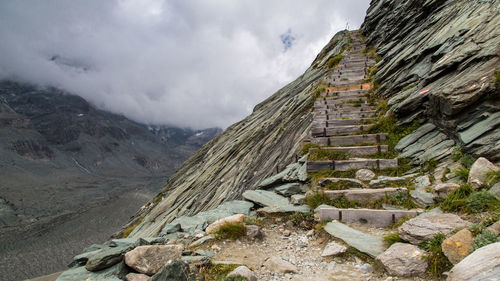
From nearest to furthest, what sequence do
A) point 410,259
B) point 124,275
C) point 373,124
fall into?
1. point 410,259
2. point 124,275
3. point 373,124

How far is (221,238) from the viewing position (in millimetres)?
7625

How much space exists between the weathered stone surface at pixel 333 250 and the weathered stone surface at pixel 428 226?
1.29m

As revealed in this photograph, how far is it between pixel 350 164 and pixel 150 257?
24.8 feet

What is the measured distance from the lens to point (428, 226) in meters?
5.63

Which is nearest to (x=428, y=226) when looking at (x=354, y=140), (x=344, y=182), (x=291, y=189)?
(x=344, y=182)

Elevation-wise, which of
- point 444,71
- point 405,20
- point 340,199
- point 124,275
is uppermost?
point 405,20

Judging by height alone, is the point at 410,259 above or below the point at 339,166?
below

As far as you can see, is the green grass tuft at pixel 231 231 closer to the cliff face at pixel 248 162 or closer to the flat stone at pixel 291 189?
the flat stone at pixel 291 189

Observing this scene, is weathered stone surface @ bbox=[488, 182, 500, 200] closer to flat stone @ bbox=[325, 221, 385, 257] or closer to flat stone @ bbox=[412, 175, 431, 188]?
flat stone @ bbox=[412, 175, 431, 188]

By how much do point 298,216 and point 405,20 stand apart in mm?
22045

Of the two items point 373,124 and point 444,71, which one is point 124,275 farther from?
point 444,71

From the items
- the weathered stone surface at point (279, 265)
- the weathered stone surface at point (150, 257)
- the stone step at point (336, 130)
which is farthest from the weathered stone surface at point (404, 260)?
the stone step at point (336, 130)

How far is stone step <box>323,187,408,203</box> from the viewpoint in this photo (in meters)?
8.23

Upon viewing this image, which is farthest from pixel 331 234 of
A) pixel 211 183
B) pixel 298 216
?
pixel 211 183
